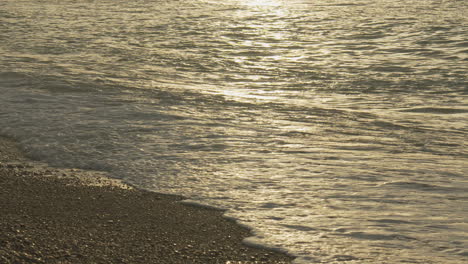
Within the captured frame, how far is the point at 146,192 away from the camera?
5.13 m

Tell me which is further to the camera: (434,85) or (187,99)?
(434,85)

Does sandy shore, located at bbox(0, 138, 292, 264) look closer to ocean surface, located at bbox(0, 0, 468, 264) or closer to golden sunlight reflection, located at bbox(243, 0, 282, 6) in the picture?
ocean surface, located at bbox(0, 0, 468, 264)

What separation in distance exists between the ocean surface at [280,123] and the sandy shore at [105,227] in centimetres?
24

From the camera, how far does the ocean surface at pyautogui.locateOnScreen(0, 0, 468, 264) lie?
4.62m

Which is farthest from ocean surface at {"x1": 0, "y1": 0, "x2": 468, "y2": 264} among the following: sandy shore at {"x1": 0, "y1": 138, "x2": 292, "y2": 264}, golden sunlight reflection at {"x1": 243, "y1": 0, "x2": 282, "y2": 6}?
golden sunlight reflection at {"x1": 243, "y1": 0, "x2": 282, "y2": 6}

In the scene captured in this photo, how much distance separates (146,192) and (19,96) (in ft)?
14.5

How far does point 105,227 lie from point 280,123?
3770mm

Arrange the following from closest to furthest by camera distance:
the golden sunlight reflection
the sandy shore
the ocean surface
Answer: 1. the sandy shore
2. the ocean surface
3. the golden sunlight reflection

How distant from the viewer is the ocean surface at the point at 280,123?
15.2 ft

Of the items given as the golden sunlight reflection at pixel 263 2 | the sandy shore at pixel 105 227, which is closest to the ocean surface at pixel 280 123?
the sandy shore at pixel 105 227

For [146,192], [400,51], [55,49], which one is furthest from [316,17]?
[146,192]

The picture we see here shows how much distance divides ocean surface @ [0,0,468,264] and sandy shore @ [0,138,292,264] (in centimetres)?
24

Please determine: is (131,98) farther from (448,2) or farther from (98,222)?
(448,2)

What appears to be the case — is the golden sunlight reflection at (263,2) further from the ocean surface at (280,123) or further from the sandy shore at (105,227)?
the sandy shore at (105,227)
